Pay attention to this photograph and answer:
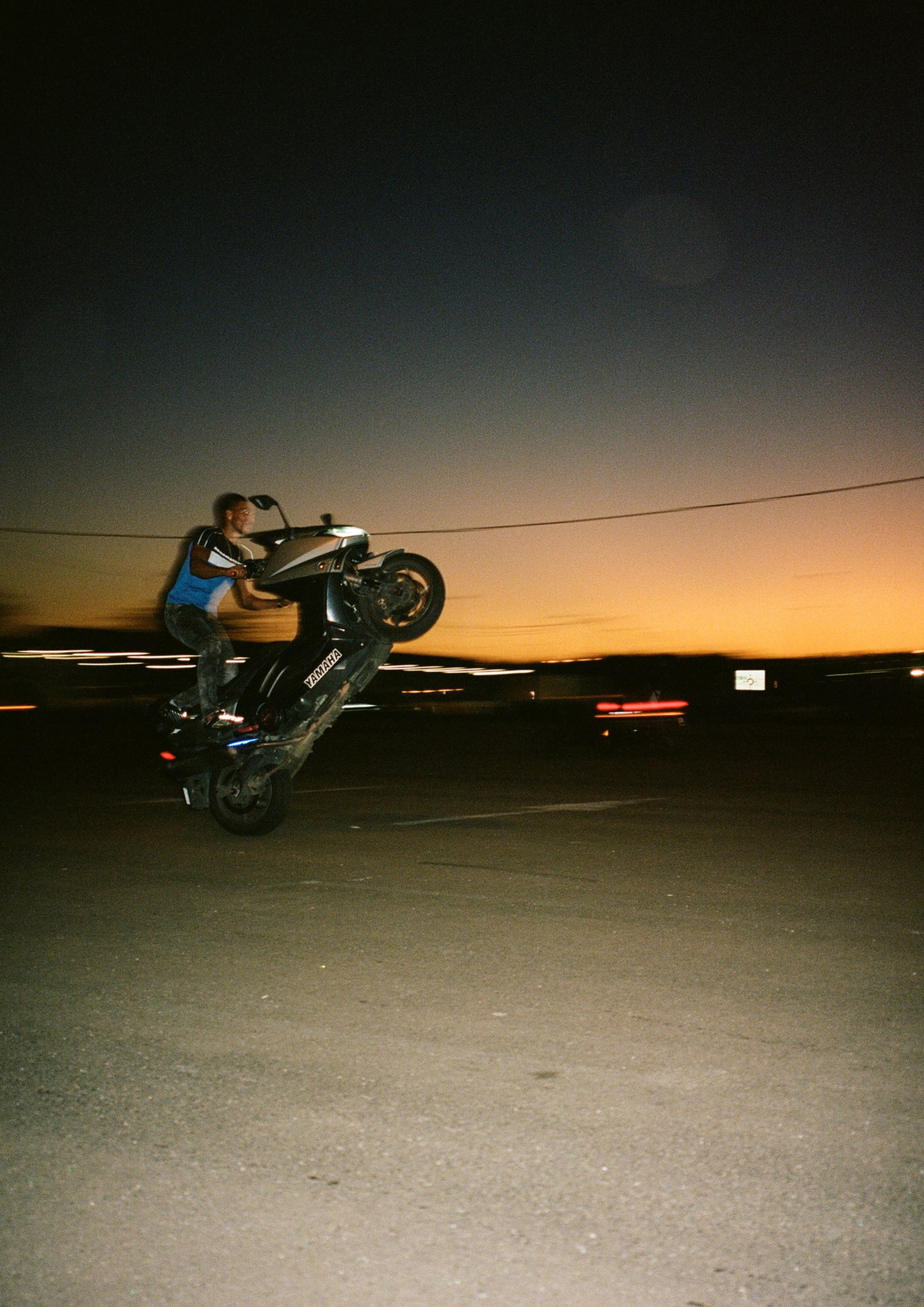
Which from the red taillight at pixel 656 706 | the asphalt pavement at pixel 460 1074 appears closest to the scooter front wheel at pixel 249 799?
the asphalt pavement at pixel 460 1074

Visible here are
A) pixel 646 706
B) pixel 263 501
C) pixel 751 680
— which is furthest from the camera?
pixel 751 680

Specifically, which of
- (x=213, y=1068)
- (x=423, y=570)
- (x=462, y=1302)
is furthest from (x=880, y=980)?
(x=423, y=570)

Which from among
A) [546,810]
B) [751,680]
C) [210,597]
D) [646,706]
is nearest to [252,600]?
[210,597]

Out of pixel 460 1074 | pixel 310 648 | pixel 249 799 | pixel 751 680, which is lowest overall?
pixel 751 680

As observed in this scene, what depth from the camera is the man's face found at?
32.8 ft

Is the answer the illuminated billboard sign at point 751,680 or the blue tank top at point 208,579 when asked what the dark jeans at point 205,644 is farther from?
the illuminated billboard sign at point 751,680

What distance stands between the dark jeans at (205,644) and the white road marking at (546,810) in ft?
8.21

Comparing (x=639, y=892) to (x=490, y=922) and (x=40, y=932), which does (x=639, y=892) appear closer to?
(x=490, y=922)

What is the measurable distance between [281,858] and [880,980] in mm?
4893

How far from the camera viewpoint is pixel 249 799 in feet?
33.3

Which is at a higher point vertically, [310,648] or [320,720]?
[310,648]

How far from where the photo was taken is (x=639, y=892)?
8047 mm

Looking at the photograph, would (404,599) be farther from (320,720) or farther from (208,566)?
(208,566)

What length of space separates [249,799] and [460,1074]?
19.9ft
